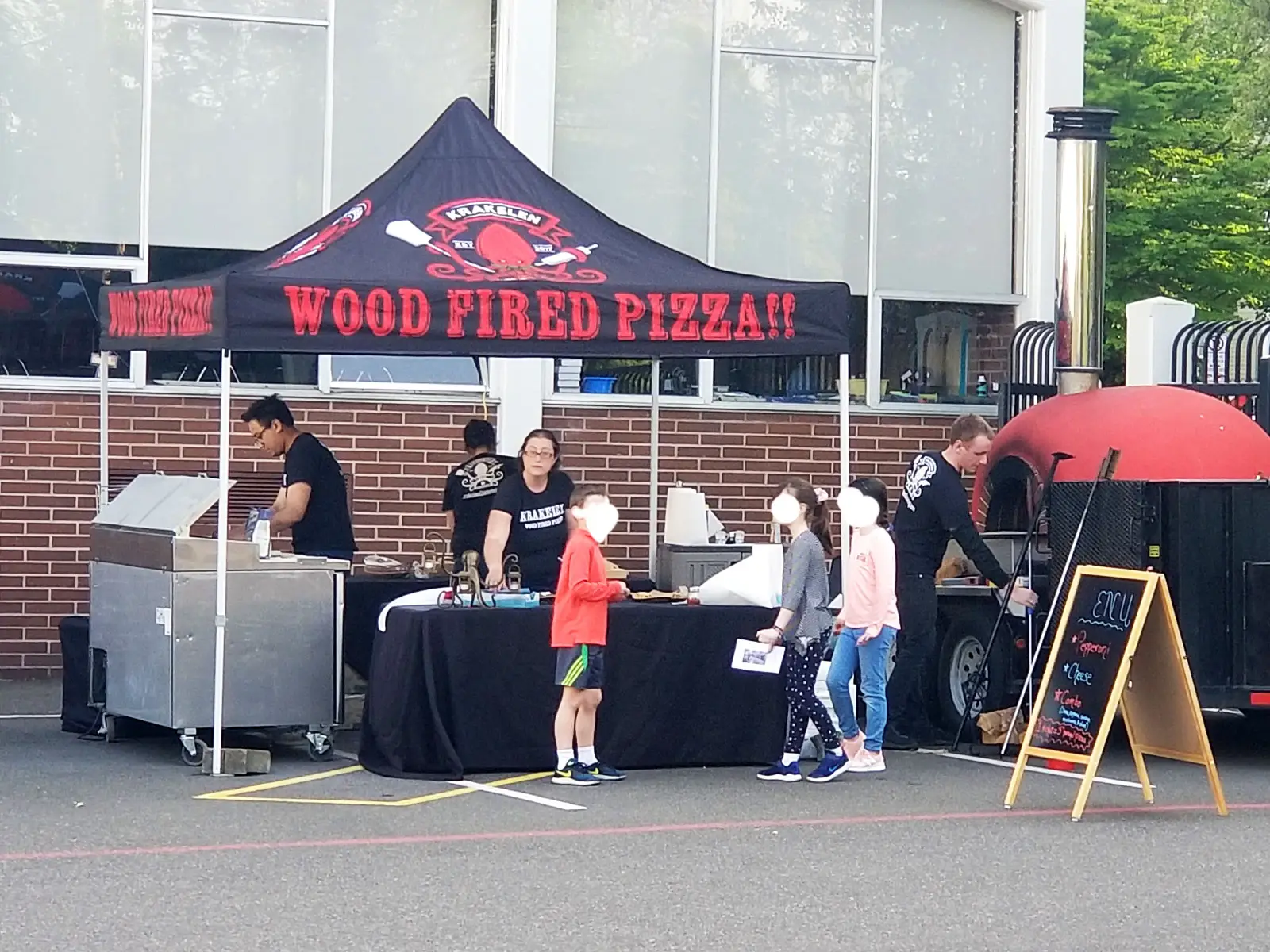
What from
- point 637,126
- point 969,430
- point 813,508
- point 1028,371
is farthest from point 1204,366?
point 813,508

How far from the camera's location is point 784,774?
10.7 m

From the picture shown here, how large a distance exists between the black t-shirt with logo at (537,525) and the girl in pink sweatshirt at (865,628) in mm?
1579

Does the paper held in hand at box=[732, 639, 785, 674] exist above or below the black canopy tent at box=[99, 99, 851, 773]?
below

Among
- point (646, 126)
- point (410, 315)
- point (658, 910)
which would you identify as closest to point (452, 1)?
point (646, 126)

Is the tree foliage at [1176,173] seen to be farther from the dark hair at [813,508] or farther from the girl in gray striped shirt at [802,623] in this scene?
the girl in gray striped shirt at [802,623]

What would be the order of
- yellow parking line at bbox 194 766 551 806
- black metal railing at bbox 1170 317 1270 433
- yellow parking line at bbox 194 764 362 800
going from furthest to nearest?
black metal railing at bbox 1170 317 1270 433 < yellow parking line at bbox 194 764 362 800 < yellow parking line at bbox 194 766 551 806

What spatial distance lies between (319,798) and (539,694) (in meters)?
1.41

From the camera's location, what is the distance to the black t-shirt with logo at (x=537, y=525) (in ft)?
37.1

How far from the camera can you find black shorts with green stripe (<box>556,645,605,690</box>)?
10.2 metres

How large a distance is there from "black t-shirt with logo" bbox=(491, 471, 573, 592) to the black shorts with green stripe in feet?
3.54

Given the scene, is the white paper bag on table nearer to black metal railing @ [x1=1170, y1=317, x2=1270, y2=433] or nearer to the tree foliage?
black metal railing @ [x1=1170, y1=317, x2=1270, y2=433]

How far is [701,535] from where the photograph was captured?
43.3 feet

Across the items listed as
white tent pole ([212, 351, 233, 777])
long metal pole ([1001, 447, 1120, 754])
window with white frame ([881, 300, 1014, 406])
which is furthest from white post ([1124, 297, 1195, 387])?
white tent pole ([212, 351, 233, 777])

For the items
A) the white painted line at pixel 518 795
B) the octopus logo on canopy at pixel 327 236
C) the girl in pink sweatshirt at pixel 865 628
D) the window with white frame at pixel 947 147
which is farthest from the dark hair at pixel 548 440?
the window with white frame at pixel 947 147
